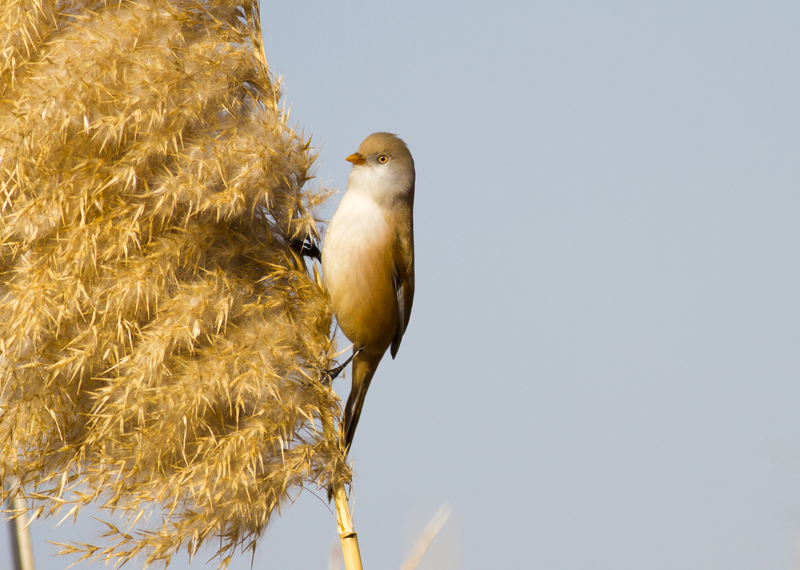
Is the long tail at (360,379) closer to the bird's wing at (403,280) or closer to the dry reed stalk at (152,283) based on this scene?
the bird's wing at (403,280)

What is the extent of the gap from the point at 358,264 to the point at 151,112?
659mm

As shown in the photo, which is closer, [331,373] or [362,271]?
[331,373]

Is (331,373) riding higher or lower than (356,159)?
lower

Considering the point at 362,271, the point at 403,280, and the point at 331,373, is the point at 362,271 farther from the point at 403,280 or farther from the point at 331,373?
the point at 331,373

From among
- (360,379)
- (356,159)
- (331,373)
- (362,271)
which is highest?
(356,159)

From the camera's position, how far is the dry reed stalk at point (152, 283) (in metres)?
1.33

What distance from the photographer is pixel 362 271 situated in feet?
5.88

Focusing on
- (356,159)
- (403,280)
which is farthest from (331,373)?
(356,159)

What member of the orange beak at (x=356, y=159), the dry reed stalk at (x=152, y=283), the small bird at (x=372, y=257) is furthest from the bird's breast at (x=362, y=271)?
the dry reed stalk at (x=152, y=283)

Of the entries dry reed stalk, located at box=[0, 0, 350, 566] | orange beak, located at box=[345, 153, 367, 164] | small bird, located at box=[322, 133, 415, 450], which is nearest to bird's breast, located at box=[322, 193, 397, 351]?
small bird, located at box=[322, 133, 415, 450]

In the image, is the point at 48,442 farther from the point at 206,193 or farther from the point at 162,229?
the point at 206,193

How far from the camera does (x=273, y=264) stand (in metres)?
1.45

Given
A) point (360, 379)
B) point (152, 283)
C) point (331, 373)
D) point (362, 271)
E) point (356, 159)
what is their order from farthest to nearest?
point (356, 159)
point (360, 379)
point (362, 271)
point (331, 373)
point (152, 283)

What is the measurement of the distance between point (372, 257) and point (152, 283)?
650 mm
